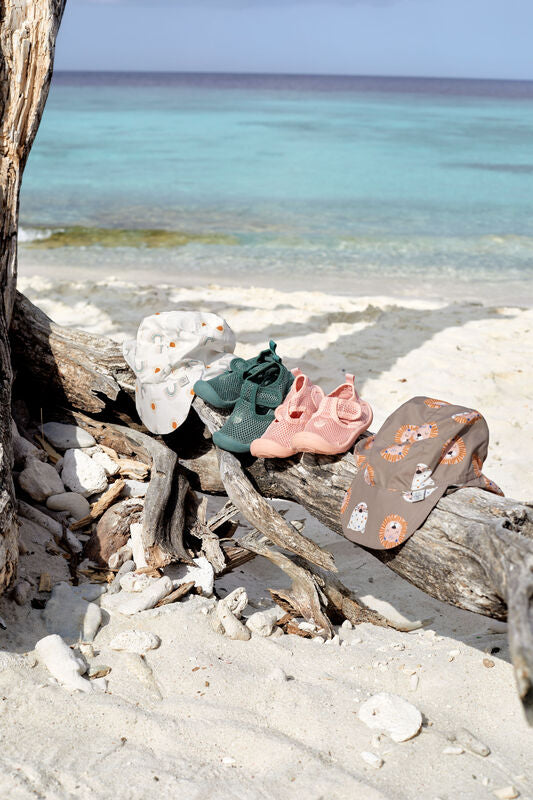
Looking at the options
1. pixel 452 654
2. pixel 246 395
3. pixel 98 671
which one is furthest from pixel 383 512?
pixel 98 671

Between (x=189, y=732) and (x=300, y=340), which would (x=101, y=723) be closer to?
(x=189, y=732)

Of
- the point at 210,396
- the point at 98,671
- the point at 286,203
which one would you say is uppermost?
the point at 210,396

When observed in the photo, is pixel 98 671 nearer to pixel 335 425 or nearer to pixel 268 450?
pixel 268 450

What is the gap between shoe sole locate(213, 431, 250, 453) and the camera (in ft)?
11.3

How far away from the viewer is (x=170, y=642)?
9.92 ft

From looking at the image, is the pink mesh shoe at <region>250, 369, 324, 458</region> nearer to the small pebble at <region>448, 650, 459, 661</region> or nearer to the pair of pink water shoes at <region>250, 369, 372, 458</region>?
the pair of pink water shoes at <region>250, 369, 372, 458</region>

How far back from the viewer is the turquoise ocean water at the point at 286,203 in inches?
470

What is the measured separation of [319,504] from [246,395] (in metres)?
0.66

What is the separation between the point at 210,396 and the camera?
362cm

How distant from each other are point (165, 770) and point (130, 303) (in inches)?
257

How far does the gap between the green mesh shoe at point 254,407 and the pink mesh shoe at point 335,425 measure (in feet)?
0.92

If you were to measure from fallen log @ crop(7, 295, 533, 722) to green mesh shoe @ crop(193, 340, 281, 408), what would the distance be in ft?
0.31

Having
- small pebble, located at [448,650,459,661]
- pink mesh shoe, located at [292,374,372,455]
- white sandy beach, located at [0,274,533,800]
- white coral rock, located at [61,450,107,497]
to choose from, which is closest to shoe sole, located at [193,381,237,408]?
pink mesh shoe, located at [292,374,372,455]

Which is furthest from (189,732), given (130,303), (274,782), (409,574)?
(130,303)
